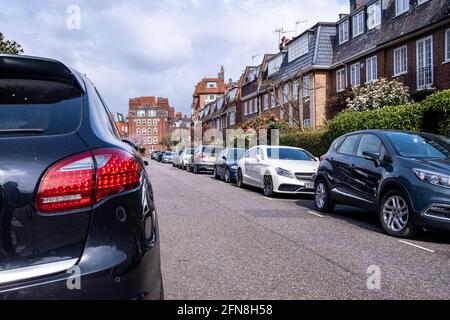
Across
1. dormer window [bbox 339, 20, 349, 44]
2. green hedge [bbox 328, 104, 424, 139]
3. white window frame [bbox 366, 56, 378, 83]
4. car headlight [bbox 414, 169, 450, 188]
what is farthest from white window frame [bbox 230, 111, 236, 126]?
car headlight [bbox 414, 169, 450, 188]

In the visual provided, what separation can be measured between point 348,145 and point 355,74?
64.3 ft

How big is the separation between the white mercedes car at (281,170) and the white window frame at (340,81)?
51.9 ft

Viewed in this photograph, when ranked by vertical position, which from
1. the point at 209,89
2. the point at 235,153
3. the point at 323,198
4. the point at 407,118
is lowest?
the point at 323,198

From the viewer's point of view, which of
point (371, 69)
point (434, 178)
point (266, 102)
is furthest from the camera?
point (266, 102)

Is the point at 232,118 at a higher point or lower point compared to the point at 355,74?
lower

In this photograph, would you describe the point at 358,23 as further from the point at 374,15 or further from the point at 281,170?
the point at 281,170

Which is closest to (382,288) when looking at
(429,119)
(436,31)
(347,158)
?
(347,158)

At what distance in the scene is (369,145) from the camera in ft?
26.3

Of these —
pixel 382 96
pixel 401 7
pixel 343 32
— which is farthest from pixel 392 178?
pixel 343 32

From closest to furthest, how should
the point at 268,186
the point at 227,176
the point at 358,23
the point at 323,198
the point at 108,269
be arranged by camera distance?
the point at 108,269 < the point at 323,198 < the point at 268,186 < the point at 227,176 < the point at 358,23

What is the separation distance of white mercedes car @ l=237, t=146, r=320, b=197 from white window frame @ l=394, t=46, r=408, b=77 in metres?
11.7

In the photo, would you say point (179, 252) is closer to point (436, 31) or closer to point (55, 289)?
point (55, 289)

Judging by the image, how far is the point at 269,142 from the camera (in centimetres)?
2755

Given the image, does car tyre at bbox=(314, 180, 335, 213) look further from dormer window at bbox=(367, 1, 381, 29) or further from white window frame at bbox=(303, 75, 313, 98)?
white window frame at bbox=(303, 75, 313, 98)
